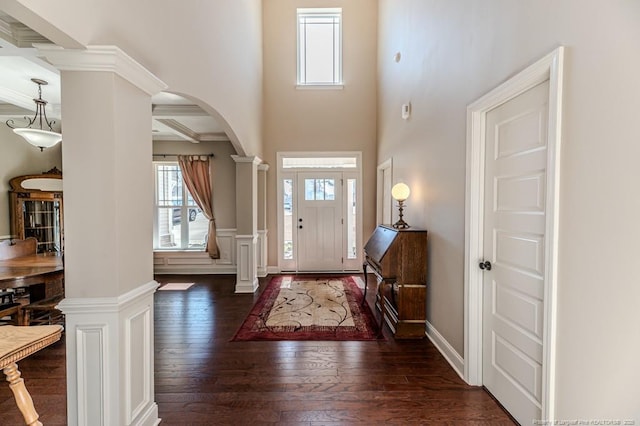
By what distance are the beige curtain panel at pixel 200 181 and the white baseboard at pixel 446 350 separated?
13.8 feet

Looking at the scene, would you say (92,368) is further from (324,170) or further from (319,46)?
(319,46)

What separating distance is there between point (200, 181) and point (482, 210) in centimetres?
500

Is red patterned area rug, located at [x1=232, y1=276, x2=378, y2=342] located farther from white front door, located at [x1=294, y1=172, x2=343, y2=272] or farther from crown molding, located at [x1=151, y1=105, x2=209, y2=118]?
crown molding, located at [x1=151, y1=105, x2=209, y2=118]

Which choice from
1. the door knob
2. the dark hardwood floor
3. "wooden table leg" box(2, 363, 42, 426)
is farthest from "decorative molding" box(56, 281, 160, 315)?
the door knob

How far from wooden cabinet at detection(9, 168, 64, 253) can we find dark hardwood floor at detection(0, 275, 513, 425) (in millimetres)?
2765

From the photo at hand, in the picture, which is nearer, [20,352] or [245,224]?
[20,352]

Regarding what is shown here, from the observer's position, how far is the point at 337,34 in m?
5.89

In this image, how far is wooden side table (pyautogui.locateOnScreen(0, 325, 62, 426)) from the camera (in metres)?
1.37

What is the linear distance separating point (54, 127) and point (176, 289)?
3502 millimetres

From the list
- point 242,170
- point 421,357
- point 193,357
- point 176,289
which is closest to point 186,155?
point 242,170

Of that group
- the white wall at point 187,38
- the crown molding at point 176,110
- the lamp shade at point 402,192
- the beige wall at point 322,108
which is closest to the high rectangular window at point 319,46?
the beige wall at point 322,108

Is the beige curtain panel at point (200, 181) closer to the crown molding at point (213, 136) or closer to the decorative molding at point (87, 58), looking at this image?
the crown molding at point (213, 136)

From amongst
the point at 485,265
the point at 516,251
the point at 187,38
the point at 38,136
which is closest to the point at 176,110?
the point at 38,136

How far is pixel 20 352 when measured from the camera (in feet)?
4.61
